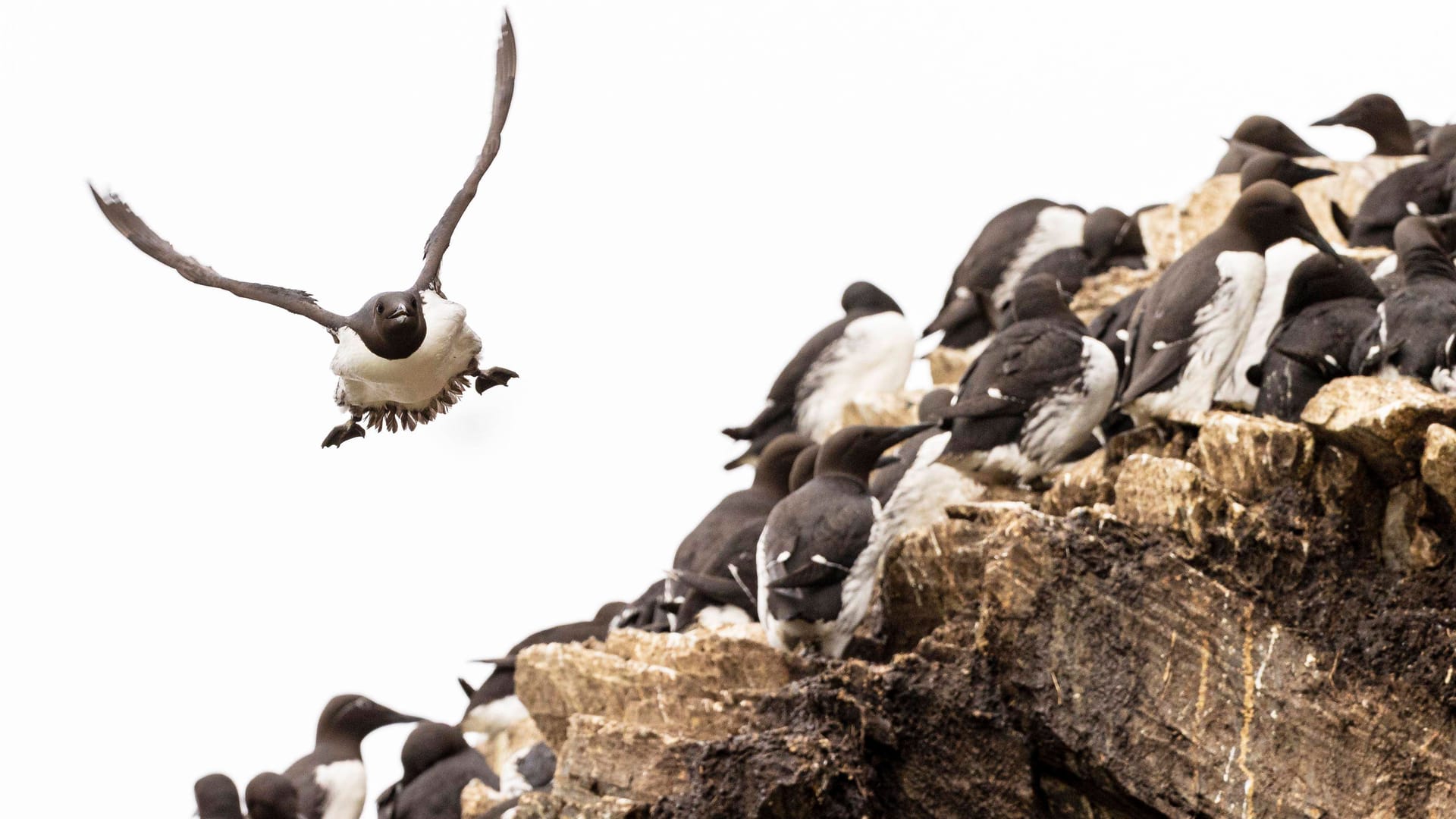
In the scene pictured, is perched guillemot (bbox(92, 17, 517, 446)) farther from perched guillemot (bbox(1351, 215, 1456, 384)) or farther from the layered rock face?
perched guillemot (bbox(1351, 215, 1456, 384))

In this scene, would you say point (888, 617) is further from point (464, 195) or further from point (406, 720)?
point (406, 720)

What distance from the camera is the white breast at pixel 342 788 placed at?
41.9ft

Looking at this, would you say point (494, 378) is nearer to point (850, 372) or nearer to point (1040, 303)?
point (1040, 303)

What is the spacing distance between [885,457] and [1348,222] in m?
4.60

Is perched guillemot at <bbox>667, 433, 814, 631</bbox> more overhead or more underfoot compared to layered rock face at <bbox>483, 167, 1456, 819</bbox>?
more overhead

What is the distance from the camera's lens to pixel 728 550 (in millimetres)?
10180

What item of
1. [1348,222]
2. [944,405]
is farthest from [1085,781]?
[1348,222]

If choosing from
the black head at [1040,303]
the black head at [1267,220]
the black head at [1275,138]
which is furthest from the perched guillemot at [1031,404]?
the black head at [1275,138]

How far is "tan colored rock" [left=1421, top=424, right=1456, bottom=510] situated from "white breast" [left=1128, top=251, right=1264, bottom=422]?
174cm

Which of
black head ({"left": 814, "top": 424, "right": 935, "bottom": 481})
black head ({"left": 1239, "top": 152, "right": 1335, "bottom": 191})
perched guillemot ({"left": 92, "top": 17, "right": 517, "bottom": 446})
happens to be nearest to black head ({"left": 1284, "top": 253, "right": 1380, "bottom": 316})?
black head ({"left": 814, "top": 424, "right": 935, "bottom": 481})

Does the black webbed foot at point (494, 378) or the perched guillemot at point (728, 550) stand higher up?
the black webbed foot at point (494, 378)

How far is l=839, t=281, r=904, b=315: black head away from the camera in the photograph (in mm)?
13602

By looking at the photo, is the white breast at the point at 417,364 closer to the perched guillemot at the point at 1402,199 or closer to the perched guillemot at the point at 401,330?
the perched guillemot at the point at 401,330

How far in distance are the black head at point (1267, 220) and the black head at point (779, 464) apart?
2.67 metres
